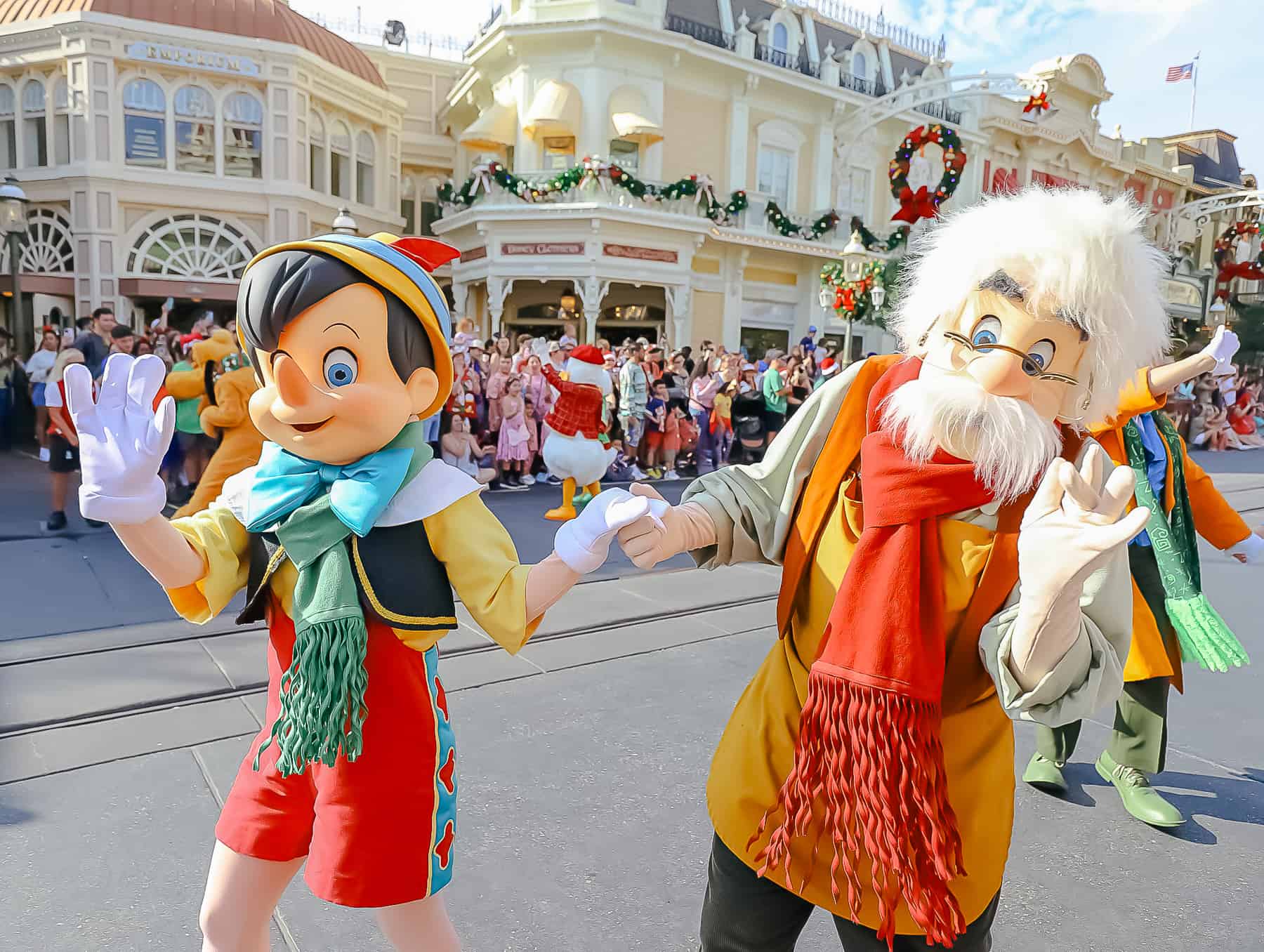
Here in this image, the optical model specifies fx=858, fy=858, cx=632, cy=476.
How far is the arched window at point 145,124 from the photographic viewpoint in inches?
584

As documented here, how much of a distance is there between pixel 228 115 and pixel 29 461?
900 centimetres

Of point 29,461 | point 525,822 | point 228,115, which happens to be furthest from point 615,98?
point 525,822

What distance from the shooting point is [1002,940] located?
2150mm

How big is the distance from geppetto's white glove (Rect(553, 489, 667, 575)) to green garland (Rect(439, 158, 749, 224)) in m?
14.7

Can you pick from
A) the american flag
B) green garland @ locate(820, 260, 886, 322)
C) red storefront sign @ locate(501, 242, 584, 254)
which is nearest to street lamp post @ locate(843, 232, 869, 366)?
green garland @ locate(820, 260, 886, 322)

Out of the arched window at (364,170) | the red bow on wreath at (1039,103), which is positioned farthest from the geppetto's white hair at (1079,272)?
the arched window at (364,170)

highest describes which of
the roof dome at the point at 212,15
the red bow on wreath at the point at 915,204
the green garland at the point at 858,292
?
the roof dome at the point at 212,15

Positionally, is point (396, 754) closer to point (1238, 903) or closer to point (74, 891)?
point (74, 891)

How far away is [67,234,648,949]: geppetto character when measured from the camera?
1.41m

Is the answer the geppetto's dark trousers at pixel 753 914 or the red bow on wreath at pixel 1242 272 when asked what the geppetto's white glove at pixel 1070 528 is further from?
the red bow on wreath at pixel 1242 272

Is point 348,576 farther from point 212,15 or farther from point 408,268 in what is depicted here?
point 212,15

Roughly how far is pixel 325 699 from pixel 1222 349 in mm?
2814

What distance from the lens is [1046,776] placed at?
2914 mm

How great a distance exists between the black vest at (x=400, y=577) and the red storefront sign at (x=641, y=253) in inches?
579
